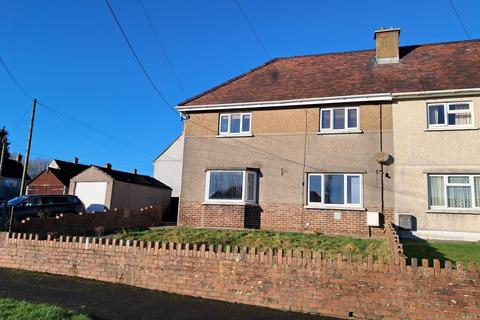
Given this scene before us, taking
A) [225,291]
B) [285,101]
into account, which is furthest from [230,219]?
[225,291]

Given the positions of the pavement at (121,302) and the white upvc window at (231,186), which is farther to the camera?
the white upvc window at (231,186)

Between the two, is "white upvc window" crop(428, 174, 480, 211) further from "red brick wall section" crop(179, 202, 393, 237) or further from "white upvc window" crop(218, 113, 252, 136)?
"white upvc window" crop(218, 113, 252, 136)

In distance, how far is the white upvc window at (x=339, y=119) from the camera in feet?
53.1

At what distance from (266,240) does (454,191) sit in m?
7.49

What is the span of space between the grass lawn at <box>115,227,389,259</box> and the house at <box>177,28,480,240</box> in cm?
264

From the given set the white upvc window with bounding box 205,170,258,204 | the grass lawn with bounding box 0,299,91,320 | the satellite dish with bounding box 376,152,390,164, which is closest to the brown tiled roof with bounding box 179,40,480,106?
the satellite dish with bounding box 376,152,390,164

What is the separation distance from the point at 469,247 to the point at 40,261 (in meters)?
11.8

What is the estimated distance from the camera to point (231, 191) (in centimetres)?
1708

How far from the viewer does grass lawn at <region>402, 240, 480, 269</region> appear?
386 inches

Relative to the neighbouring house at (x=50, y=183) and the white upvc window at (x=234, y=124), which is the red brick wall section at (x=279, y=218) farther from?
the neighbouring house at (x=50, y=183)

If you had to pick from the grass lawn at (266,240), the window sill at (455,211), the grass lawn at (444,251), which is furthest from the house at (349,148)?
the grass lawn at (266,240)

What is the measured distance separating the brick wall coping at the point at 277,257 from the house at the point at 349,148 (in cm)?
798

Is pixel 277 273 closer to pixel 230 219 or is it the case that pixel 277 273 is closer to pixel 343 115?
pixel 230 219

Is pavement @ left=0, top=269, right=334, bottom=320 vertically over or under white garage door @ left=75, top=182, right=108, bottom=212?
under
